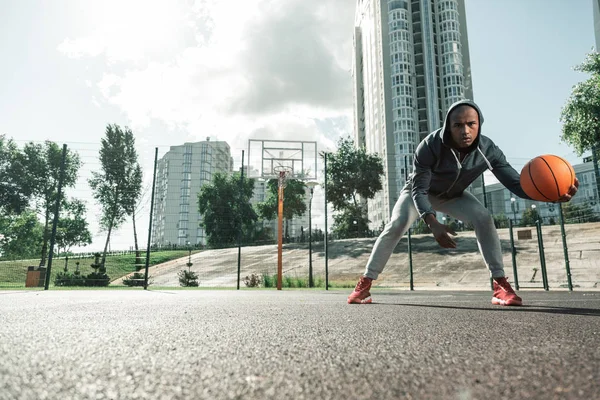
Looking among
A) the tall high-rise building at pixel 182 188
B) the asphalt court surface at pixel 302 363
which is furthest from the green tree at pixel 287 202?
the asphalt court surface at pixel 302 363

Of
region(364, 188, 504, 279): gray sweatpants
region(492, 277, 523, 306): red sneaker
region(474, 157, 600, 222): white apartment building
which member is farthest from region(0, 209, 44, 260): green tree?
region(492, 277, 523, 306): red sneaker

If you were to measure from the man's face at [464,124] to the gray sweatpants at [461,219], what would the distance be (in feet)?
2.13

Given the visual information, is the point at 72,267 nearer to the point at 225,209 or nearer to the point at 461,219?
the point at 225,209

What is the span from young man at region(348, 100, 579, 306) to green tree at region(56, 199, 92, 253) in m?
12.8

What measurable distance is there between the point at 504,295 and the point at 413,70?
65439 millimetres

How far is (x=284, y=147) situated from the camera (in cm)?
1597

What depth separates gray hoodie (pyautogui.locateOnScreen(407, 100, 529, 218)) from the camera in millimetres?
3232

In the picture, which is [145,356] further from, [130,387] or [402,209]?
[402,209]

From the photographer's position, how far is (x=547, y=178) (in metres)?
3.00

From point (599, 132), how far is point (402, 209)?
21.6 metres

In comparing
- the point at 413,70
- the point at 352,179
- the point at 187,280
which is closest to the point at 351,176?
the point at 352,179

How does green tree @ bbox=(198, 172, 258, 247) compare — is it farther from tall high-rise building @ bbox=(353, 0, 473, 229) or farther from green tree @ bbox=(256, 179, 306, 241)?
tall high-rise building @ bbox=(353, 0, 473, 229)

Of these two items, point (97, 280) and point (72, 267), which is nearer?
point (97, 280)

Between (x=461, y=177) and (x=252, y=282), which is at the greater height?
(x=461, y=177)
